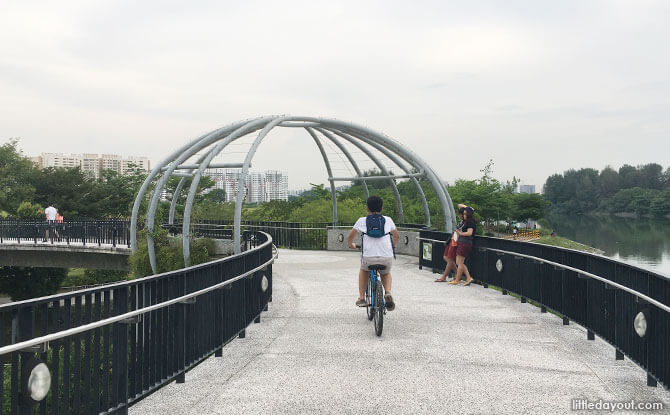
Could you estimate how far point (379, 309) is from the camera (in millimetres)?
7645

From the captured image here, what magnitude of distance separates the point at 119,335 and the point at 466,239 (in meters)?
8.98

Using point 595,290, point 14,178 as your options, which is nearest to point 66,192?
point 14,178

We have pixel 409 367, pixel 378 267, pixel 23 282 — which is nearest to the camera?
pixel 409 367

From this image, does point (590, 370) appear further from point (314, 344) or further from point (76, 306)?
point (76, 306)

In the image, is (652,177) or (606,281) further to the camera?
(652,177)

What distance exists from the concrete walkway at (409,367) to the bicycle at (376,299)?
213mm

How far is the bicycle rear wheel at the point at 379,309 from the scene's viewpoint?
764 cm

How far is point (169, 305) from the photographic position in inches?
215

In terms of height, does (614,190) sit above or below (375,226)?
above

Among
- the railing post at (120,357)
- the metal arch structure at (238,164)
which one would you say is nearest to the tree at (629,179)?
the metal arch structure at (238,164)

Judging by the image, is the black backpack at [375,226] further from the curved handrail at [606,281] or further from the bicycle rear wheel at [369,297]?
the curved handrail at [606,281]

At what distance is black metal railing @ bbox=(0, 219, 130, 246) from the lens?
1101 inches

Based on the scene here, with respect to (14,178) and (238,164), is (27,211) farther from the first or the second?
(238,164)

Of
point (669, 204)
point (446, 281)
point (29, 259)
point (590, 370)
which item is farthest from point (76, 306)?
point (669, 204)
